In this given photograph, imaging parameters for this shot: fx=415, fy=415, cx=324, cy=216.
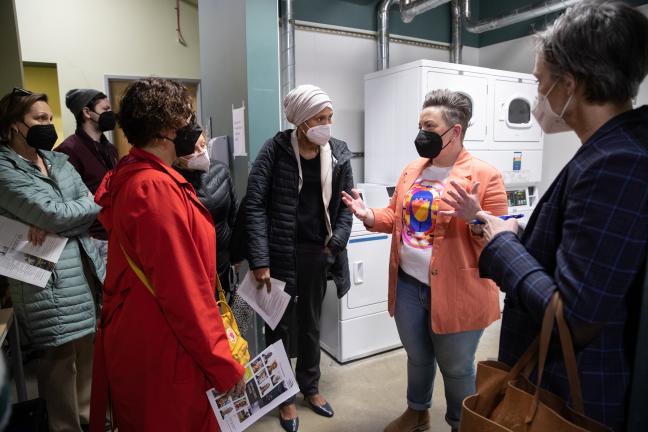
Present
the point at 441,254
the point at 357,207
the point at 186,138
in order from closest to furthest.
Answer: the point at 186,138
the point at 441,254
the point at 357,207

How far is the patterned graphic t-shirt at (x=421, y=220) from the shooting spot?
1621 mm

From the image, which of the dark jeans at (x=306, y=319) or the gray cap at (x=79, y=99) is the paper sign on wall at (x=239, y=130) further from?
the gray cap at (x=79, y=99)

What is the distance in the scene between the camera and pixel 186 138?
4.30 feet

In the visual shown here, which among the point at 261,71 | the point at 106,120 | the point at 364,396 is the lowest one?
the point at 364,396

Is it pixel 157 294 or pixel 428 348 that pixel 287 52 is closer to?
pixel 428 348

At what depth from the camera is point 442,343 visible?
1.65m

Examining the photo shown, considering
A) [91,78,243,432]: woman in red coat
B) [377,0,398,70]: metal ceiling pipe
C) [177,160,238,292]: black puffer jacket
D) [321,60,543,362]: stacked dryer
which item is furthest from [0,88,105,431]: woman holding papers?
[377,0,398,70]: metal ceiling pipe

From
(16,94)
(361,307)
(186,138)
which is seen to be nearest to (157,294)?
(186,138)

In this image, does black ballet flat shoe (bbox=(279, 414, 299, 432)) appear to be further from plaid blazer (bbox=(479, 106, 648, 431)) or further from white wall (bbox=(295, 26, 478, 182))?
white wall (bbox=(295, 26, 478, 182))

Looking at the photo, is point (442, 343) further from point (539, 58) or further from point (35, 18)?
point (35, 18)

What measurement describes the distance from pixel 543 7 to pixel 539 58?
2.95 metres

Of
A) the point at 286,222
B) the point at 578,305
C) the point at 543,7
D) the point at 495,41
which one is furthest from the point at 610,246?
the point at 495,41

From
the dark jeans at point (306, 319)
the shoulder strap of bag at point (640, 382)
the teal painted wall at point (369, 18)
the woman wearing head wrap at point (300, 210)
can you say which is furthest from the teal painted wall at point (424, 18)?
the shoulder strap of bag at point (640, 382)

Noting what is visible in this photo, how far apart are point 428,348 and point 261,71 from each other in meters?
1.58
